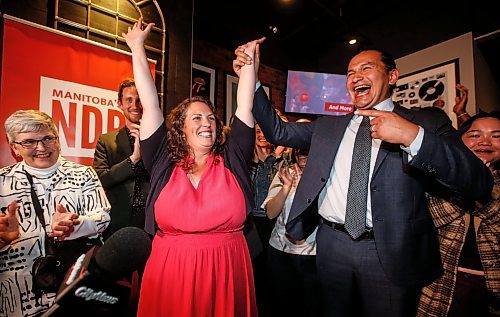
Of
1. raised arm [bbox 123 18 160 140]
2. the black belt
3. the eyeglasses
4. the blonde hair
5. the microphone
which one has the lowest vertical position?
the black belt

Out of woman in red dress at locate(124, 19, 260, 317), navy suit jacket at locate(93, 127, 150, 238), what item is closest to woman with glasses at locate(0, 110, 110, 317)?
navy suit jacket at locate(93, 127, 150, 238)

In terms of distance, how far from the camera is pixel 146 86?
161 centimetres

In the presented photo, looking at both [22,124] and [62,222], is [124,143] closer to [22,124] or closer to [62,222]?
[22,124]

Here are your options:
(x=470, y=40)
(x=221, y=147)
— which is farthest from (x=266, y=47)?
(x=221, y=147)

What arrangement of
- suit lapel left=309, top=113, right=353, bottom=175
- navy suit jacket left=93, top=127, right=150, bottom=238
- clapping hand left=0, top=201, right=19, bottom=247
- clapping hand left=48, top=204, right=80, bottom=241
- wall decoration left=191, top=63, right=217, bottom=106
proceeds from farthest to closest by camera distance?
wall decoration left=191, top=63, right=217, bottom=106, navy suit jacket left=93, top=127, right=150, bottom=238, suit lapel left=309, top=113, right=353, bottom=175, clapping hand left=48, top=204, right=80, bottom=241, clapping hand left=0, top=201, right=19, bottom=247

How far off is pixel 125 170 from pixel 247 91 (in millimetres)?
1025

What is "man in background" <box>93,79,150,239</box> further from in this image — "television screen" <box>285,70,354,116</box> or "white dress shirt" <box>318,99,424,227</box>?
"television screen" <box>285,70,354,116</box>

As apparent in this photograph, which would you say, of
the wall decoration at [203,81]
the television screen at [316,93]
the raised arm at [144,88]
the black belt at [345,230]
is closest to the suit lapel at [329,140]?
the black belt at [345,230]

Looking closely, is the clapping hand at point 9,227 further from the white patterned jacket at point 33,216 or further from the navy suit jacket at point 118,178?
the navy suit jacket at point 118,178

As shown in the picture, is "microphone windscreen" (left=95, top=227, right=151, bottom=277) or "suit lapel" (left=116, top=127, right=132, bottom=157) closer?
"microphone windscreen" (left=95, top=227, right=151, bottom=277)

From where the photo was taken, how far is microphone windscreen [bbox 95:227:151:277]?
2.18 feet

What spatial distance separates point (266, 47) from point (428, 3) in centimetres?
299

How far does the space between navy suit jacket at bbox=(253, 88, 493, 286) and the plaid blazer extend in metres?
0.11

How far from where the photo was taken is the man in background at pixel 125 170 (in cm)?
213
